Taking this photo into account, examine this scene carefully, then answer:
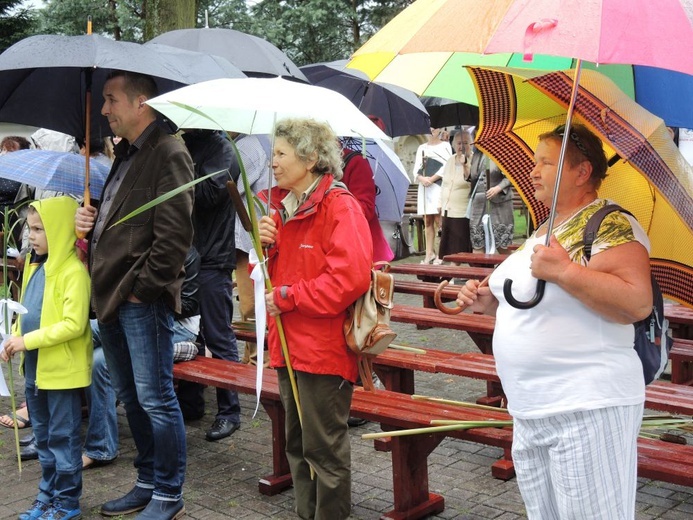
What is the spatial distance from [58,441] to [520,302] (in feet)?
8.41

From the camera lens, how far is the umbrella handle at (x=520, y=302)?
286 centimetres

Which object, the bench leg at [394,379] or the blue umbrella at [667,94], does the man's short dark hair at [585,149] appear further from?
the bench leg at [394,379]

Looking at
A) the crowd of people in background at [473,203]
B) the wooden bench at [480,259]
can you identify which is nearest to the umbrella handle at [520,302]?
the wooden bench at [480,259]

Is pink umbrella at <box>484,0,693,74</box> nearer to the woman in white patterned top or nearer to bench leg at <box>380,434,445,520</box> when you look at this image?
the woman in white patterned top

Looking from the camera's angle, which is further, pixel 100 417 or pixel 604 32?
pixel 100 417

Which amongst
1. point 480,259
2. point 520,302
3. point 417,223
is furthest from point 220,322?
point 417,223

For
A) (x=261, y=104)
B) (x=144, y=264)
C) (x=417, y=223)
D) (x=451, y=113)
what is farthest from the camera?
(x=417, y=223)

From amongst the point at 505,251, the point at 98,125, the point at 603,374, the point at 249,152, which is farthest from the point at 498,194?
the point at 603,374

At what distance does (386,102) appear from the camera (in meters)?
7.63

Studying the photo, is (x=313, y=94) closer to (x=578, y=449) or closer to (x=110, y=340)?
(x=110, y=340)

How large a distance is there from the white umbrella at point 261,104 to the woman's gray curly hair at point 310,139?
35 mm

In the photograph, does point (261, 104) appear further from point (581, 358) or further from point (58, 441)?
point (58, 441)

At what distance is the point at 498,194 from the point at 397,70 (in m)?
7.12

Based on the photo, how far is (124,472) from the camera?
205 inches
